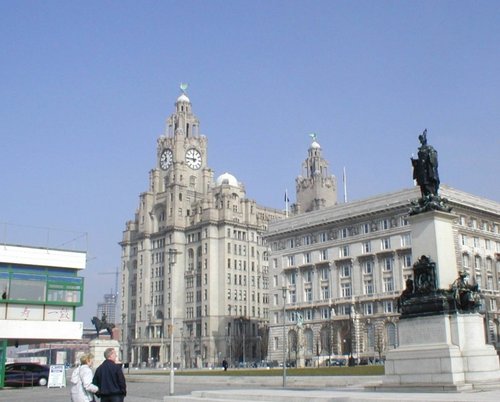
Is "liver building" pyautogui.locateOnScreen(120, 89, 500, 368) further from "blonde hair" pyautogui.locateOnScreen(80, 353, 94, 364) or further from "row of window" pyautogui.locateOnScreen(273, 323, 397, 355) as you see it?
"blonde hair" pyautogui.locateOnScreen(80, 353, 94, 364)

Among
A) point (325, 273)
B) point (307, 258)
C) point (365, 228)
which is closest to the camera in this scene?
point (365, 228)

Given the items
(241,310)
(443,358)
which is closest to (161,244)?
(241,310)

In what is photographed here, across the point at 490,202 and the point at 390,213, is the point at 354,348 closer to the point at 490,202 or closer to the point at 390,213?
the point at 390,213

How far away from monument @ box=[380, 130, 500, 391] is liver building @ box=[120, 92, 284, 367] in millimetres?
103518

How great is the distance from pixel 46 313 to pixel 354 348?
5622cm

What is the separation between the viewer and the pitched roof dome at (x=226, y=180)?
15690 centimetres

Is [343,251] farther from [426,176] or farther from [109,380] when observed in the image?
[109,380]

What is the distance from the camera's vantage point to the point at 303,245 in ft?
352

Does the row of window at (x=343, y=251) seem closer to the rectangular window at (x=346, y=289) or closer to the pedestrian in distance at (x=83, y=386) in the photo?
the rectangular window at (x=346, y=289)

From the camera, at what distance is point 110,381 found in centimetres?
1562

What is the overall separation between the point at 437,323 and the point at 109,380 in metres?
16.6

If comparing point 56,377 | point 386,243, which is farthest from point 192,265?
point 56,377

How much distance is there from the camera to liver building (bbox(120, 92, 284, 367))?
13425cm

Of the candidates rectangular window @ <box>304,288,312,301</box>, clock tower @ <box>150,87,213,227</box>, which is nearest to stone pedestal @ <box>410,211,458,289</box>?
rectangular window @ <box>304,288,312,301</box>
